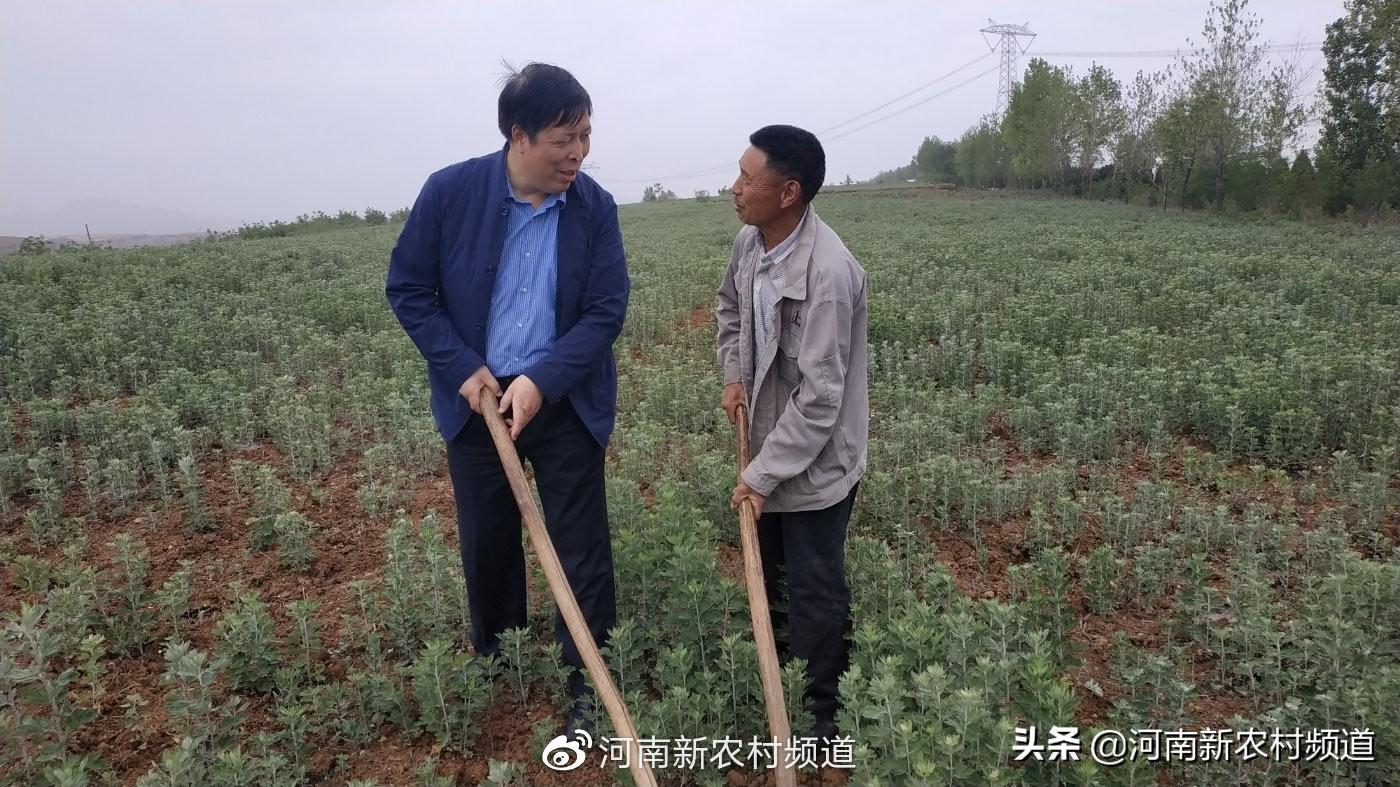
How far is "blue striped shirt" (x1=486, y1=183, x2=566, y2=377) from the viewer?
9.46 feet

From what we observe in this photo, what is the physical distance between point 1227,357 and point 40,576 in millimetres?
8241

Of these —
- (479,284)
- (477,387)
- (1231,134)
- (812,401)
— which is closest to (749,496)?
(812,401)

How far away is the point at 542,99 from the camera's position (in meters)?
2.57

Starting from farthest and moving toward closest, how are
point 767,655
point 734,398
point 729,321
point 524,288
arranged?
point 729,321 → point 734,398 → point 524,288 → point 767,655

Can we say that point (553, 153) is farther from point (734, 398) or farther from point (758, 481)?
point (758, 481)

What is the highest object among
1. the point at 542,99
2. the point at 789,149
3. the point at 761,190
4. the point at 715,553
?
the point at 542,99

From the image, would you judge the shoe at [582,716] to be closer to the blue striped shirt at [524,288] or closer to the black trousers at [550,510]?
the black trousers at [550,510]

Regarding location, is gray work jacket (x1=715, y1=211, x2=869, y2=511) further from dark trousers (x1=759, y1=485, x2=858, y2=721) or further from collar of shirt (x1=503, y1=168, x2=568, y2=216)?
collar of shirt (x1=503, y1=168, x2=568, y2=216)

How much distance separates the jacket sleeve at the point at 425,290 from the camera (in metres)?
2.77

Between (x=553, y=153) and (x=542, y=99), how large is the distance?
0.17m

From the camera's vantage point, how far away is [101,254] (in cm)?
1641

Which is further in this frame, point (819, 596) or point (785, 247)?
point (819, 596)

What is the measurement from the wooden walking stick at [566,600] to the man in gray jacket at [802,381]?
0.69m

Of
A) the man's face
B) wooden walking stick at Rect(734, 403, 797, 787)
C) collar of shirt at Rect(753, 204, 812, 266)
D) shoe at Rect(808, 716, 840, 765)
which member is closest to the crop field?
shoe at Rect(808, 716, 840, 765)
